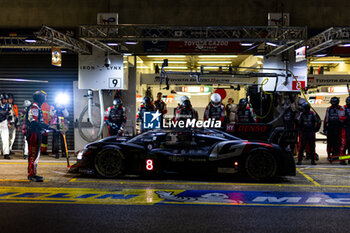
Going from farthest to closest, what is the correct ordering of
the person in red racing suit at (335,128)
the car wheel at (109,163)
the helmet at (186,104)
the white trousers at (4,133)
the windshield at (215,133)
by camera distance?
the white trousers at (4,133), the person in red racing suit at (335,128), the helmet at (186,104), the windshield at (215,133), the car wheel at (109,163)

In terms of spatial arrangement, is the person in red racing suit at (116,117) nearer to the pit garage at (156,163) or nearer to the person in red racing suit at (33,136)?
the pit garage at (156,163)

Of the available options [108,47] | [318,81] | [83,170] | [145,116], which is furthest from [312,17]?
[83,170]

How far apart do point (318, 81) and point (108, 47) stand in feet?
28.9

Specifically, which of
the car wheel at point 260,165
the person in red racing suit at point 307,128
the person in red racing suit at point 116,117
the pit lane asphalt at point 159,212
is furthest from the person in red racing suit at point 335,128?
the person in red racing suit at point 116,117

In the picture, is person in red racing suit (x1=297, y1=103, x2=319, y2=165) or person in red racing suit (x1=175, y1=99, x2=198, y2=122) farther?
person in red racing suit (x1=175, y1=99, x2=198, y2=122)

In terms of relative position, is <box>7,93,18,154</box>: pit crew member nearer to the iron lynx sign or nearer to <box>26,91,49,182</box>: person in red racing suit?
the iron lynx sign

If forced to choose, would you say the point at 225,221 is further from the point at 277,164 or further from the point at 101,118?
the point at 101,118

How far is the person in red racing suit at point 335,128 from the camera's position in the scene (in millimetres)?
13062

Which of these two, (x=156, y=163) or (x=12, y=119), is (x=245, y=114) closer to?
(x=156, y=163)

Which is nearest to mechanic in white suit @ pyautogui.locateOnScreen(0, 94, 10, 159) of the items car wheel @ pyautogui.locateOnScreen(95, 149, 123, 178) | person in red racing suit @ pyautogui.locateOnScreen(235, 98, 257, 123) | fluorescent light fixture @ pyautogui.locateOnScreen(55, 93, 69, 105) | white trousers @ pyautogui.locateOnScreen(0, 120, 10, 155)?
white trousers @ pyautogui.locateOnScreen(0, 120, 10, 155)

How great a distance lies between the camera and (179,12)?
15609mm

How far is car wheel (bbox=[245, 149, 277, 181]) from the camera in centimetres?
858

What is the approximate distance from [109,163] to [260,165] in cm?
336

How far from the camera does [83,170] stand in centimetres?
891
